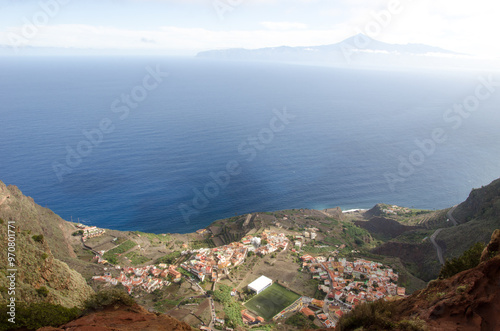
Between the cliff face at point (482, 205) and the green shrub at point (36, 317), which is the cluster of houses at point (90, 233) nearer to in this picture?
the green shrub at point (36, 317)

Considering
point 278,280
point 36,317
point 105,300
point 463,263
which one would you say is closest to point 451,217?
point 278,280

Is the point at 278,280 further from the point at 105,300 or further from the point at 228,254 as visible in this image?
the point at 105,300

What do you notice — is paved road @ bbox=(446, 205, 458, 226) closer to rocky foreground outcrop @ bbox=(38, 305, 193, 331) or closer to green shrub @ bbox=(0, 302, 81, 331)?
rocky foreground outcrop @ bbox=(38, 305, 193, 331)

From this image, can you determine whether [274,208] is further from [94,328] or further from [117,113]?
[117,113]

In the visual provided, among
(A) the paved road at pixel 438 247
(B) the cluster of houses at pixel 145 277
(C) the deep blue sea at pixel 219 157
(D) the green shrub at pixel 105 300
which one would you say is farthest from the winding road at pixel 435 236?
(D) the green shrub at pixel 105 300

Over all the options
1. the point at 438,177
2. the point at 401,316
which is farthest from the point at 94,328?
the point at 438,177

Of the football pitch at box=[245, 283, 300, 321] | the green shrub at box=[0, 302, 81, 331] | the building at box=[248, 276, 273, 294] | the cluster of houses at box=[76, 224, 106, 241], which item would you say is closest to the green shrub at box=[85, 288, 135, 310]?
the green shrub at box=[0, 302, 81, 331]
